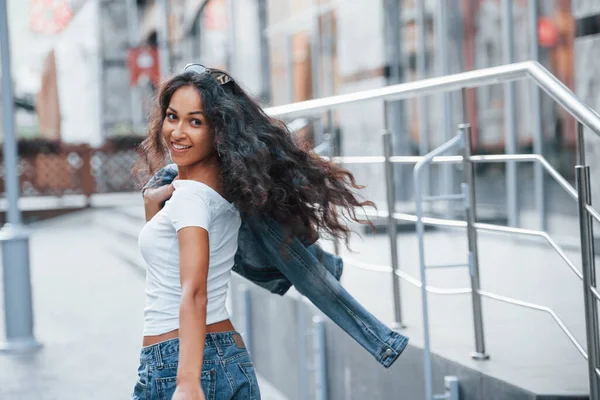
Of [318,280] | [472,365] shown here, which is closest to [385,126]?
[472,365]

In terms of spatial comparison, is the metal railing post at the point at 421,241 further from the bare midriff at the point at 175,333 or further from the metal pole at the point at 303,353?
the metal pole at the point at 303,353

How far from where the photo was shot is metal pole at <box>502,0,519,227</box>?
8805 millimetres

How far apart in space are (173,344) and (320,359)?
8.00ft

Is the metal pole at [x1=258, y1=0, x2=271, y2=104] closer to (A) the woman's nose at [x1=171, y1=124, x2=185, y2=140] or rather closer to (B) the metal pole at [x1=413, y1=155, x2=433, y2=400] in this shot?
(B) the metal pole at [x1=413, y1=155, x2=433, y2=400]

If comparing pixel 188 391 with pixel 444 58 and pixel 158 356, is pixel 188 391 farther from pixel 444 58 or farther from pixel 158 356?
pixel 444 58

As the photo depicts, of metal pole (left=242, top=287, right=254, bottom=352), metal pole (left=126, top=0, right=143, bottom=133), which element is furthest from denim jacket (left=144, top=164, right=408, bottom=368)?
metal pole (left=126, top=0, right=143, bottom=133)

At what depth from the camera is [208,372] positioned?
2.54m

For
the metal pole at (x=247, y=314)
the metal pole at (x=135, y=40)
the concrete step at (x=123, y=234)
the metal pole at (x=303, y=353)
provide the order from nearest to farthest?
the metal pole at (x=303, y=353) → the metal pole at (x=247, y=314) → the concrete step at (x=123, y=234) → the metal pole at (x=135, y=40)

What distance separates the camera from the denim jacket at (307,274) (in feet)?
9.26

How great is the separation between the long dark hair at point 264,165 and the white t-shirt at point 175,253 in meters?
0.07

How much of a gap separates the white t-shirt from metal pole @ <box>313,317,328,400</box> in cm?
229

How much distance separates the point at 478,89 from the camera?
9672 millimetres

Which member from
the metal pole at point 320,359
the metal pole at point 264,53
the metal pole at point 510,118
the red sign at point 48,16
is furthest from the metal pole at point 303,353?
the red sign at point 48,16

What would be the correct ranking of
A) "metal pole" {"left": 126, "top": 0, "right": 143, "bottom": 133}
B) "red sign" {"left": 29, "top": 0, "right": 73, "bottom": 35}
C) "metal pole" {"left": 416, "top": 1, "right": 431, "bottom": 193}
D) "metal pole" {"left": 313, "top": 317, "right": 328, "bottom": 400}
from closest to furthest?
"metal pole" {"left": 313, "top": 317, "right": 328, "bottom": 400} → "metal pole" {"left": 416, "top": 1, "right": 431, "bottom": 193} → "metal pole" {"left": 126, "top": 0, "right": 143, "bottom": 133} → "red sign" {"left": 29, "top": 0, "right": 73, "bottom": 35}
